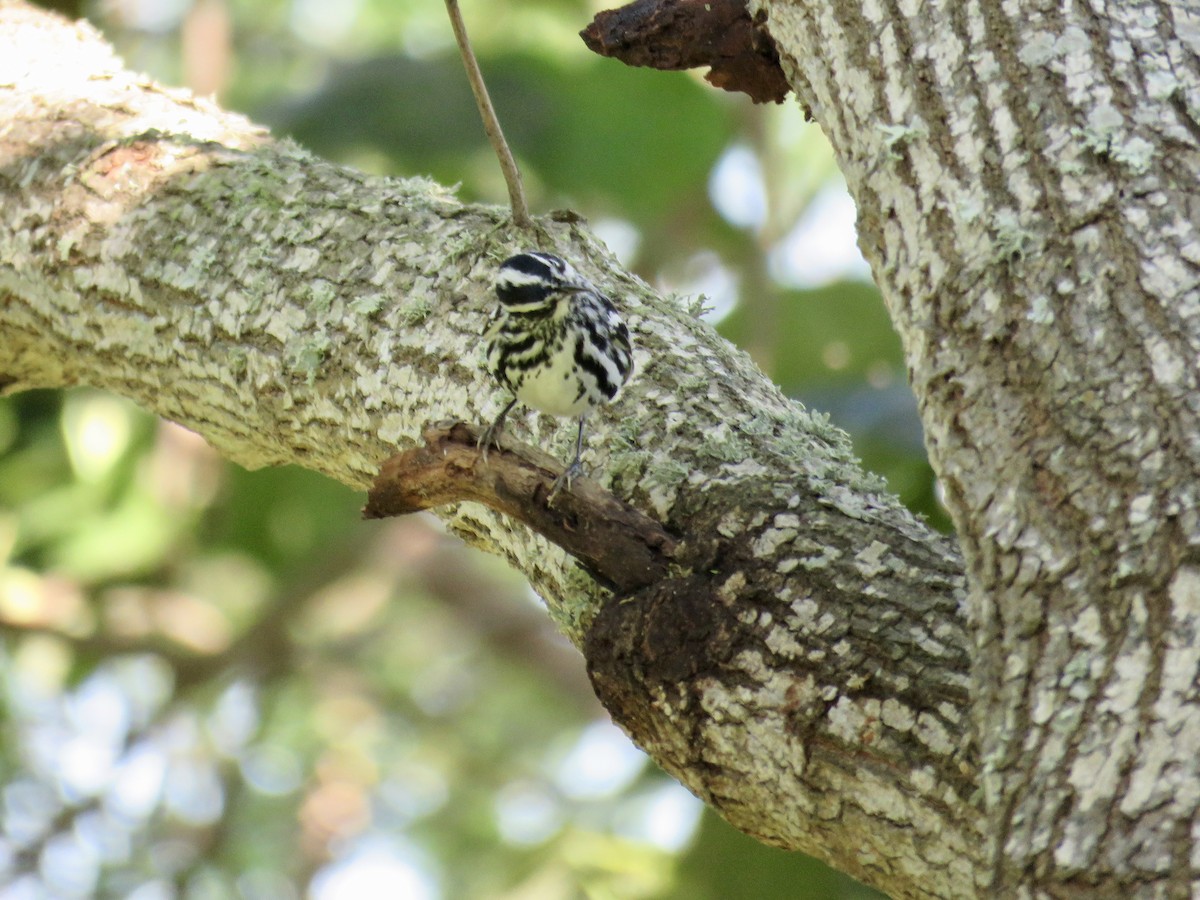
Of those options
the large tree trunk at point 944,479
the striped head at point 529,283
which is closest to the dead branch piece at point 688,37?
the large tree trunk at point 944,479

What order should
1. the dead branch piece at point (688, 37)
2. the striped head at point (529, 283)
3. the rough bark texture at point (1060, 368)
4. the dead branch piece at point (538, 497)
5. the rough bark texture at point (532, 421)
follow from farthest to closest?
the striped head at point (529, 283), the dead branch piece at point (688, 37), the dead branch piece at point (538, 497), the rough bark texture at point (532, 421), the rough bark texture at point (1060, 368)

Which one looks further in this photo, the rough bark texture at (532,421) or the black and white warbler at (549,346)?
the black and white warbler at (549,346)

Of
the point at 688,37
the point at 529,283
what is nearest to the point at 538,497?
the point at 529,283

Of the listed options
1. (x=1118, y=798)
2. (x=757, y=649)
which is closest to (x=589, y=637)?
(x=757, y=649)

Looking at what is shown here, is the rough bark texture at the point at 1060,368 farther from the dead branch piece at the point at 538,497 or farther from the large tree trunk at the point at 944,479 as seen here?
the dead branch piece at the point at 538,497

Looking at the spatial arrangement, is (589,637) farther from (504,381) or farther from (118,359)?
(118,359)

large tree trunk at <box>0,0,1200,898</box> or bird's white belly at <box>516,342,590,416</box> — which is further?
bird's white belly at <box>516,342,590,416</box>

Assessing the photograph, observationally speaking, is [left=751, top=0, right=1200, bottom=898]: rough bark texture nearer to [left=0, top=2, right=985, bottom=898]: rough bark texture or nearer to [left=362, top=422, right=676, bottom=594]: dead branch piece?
[left=0, top=2, right=985, bottom=898]: rough bark texture

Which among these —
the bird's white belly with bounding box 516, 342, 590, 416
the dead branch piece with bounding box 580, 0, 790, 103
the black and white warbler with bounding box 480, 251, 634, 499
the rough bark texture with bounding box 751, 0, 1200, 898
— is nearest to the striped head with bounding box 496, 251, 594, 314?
the black and white warbler with bounding box 480, 251, 634, 499
